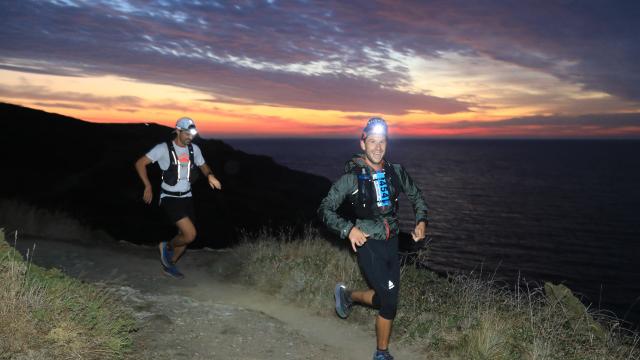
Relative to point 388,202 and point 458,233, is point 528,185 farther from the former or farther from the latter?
point 388,202

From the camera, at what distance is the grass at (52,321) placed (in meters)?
3.91

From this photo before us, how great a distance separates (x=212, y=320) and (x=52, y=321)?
2.13 metres

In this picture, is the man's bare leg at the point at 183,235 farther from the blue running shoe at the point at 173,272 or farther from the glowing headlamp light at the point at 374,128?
the glowing headlamp light at the point at 374,128

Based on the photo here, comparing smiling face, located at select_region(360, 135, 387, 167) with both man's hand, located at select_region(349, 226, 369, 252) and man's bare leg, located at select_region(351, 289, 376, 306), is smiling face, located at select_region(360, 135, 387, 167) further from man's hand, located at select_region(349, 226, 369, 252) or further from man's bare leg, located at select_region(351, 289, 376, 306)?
man's bare leg, located at select_region(351, 289, 376, 306)

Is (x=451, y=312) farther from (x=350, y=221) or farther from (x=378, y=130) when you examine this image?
(x=378, y=130)

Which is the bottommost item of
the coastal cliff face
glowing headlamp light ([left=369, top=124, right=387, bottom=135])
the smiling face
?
the coastal cliff face

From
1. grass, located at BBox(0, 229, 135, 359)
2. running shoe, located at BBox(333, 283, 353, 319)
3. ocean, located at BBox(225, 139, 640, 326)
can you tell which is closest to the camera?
grass, located at BBox(0, 229, 135, 359)

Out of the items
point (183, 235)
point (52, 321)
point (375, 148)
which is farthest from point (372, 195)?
point (183, 235)

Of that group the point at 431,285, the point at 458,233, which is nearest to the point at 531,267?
the point at 458,233

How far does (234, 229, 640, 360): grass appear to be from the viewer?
5715mm

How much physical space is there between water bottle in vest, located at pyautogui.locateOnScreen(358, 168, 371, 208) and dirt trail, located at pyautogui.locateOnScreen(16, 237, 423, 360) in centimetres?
192

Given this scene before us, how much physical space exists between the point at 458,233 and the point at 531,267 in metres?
12.1

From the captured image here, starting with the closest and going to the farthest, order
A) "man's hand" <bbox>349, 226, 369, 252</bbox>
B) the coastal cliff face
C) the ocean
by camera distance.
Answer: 1. "man's hand" <bbox>349, 226, 369, 252</bbox>
2. the coastal cliff face
3. the ocean

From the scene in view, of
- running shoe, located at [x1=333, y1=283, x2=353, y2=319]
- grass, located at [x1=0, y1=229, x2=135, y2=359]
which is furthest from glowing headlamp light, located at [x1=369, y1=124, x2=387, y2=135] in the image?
grass, located at [x1=0, y1=229, x2=135, y2=359]
